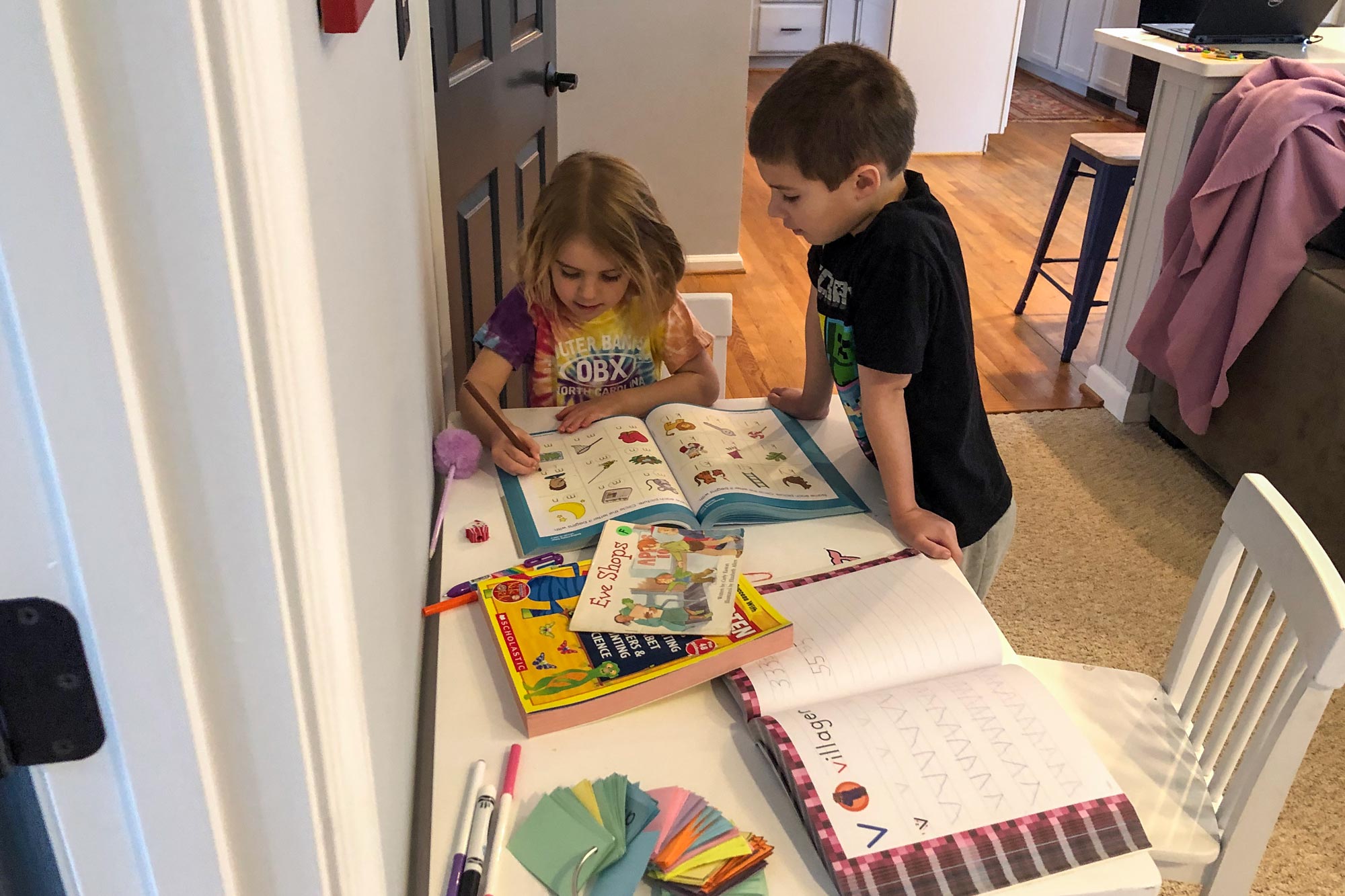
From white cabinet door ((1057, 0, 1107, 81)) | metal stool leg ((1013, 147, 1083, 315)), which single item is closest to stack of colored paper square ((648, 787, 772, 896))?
metal stool leg ((1013, 147, 1083, 315))

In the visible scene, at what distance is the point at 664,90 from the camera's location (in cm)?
334

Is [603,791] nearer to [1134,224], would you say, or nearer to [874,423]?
[874,423]

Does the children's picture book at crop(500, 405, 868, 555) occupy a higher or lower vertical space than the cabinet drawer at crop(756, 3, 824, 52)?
higher

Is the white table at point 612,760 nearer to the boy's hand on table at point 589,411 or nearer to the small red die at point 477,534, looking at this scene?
the small red die at point 477,534

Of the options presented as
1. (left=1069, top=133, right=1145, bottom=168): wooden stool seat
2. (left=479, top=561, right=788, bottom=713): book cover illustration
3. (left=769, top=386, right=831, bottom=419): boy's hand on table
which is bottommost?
(left=1069, top=133, right=1145, bottom=168): wooden stool seat

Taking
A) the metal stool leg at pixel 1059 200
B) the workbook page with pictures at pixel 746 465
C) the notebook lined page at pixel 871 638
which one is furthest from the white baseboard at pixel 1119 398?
the notebook lined page at pixel 871 638

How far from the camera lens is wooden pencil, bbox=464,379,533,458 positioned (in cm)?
117

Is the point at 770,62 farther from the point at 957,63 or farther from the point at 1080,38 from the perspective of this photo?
the point at 957,63

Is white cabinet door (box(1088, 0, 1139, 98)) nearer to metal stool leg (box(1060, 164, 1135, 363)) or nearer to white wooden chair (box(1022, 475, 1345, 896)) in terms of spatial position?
metal stool leg (box(1060, 164, 1135, 363))

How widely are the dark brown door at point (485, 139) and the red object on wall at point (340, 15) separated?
907 millimetres

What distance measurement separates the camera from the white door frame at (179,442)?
0.99ft

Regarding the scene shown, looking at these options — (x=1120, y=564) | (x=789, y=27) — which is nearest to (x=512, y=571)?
(x=1120, y=564)

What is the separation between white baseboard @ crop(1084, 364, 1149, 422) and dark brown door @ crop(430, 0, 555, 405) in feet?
5.36

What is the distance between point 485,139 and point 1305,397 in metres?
1.69
